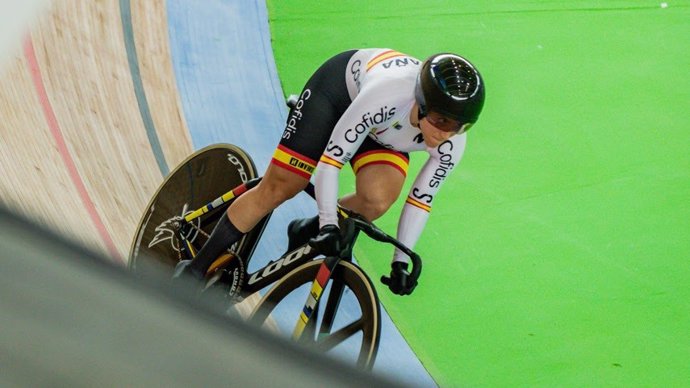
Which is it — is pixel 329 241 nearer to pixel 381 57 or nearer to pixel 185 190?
pixel 381 57

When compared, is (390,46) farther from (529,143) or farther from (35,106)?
(35,106)

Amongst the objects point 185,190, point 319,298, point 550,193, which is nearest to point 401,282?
point 319,298

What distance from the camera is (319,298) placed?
2871mm

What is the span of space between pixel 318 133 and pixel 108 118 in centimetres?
139

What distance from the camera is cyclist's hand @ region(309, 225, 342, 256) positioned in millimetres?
2812

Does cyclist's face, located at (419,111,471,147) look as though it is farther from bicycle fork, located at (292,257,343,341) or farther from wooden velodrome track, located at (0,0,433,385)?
wooden velodrome track, located at (0,0,433,385)

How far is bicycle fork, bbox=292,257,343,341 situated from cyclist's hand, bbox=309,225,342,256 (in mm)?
31

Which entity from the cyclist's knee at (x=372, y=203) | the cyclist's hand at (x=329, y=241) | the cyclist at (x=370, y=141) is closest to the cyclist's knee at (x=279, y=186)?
the cyclist at (x=370, y=141)

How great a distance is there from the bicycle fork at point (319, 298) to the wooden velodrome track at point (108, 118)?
0.32m

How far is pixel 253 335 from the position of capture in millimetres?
510

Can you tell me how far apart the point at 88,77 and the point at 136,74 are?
41 cm

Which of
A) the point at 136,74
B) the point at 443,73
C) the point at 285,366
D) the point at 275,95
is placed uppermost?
the point at 285,366

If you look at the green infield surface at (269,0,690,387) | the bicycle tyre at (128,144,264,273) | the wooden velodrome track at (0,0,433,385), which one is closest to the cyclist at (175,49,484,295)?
the bicycle tyre at (128,144,264,273)

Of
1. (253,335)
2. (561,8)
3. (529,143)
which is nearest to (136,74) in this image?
(529,143)
